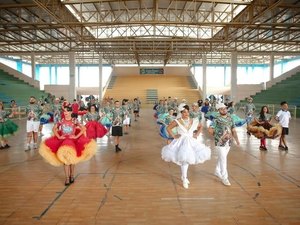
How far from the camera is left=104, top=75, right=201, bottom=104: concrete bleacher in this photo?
41.4 metres

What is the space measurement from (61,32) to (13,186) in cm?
2232

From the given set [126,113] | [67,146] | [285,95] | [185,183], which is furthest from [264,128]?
[285,95]

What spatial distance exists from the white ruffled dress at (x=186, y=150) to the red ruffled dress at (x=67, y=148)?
1589mm

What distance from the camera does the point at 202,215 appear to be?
14.8 ft

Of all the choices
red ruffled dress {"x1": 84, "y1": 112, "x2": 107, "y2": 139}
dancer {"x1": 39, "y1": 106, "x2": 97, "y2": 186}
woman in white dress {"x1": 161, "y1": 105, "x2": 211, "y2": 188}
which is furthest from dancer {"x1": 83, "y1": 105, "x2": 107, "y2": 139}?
woman in white dress {"x1": 161, "y1": 105, "x2": 211, "y2": 188}

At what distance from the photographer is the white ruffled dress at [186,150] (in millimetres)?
5609

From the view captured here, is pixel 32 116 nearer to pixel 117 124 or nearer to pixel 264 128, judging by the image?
pixel 117 124

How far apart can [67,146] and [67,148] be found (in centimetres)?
5

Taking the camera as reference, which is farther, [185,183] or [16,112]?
[16,112]

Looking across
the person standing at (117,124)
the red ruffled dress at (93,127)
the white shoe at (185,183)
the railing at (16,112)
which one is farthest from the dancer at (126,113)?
the white shoe at (185,183)

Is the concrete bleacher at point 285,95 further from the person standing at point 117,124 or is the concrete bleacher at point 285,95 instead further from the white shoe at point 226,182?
the white shoe at point 226,182

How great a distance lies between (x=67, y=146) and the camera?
5609mm

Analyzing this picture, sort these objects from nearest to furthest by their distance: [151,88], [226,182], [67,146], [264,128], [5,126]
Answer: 1. [67,146]
2. [226,182]
3. [264,128]
4. [5,126]
5. [151,88]

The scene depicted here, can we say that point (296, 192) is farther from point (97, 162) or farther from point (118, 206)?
point (97, 162)
